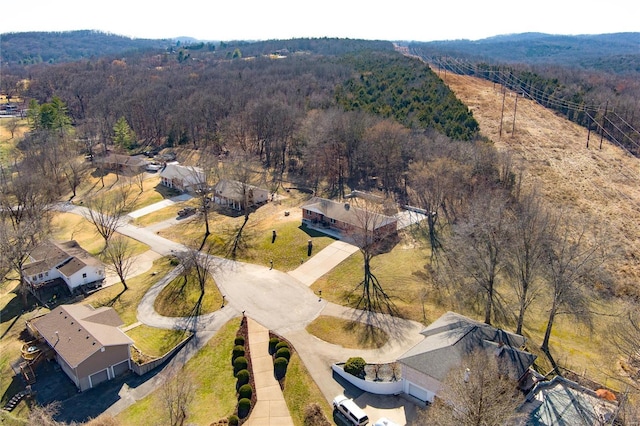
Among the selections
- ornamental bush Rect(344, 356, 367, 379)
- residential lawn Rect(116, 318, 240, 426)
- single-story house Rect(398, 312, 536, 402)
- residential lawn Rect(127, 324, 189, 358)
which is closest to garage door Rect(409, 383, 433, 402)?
single-story house Rect(398, 312, 536, 402)

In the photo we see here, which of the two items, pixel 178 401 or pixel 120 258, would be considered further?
pixel 120 258

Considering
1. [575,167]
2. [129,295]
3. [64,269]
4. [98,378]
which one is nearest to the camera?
[98,378]

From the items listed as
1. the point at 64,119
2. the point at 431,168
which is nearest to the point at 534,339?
the point at 431,168

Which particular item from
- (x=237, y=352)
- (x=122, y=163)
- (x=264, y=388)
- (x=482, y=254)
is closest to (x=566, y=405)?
(x=482, y=254)

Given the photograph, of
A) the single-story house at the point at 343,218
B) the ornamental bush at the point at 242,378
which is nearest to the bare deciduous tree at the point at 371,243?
the single-story house at the point at 343,218

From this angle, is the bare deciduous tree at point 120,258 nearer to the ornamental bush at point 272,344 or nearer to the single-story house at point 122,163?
the ornamental bush at point 272,344

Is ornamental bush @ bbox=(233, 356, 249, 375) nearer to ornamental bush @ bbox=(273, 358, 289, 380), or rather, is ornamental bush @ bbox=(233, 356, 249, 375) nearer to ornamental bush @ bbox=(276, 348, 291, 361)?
ornamental bush @ bbox=(273, 358, 289, 380)

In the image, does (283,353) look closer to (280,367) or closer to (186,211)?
(280,367)
